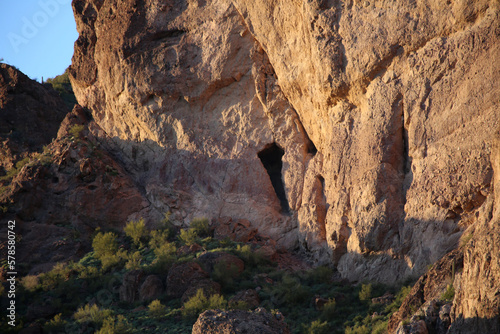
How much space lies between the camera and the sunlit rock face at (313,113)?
46.2ft

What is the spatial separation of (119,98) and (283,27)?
8.68 m

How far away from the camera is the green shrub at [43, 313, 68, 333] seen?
16516 millimetres

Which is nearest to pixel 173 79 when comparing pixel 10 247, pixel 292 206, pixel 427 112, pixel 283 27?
pixel 283 27

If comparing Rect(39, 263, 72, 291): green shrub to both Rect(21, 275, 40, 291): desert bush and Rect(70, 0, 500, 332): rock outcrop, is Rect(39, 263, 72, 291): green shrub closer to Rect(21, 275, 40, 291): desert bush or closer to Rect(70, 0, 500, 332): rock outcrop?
Rect(21, 275, 40, 291): desert bush

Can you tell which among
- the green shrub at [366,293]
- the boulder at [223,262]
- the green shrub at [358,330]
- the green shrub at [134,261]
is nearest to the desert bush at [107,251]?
the green shrub at [134,261]

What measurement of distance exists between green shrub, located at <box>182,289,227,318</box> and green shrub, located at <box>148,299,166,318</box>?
719mm

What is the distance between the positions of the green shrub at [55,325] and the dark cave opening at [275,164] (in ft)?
28.9

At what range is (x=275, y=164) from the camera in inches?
870

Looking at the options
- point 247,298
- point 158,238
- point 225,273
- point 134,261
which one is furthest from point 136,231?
point 247,298

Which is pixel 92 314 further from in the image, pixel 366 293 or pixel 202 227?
pixel 366 293

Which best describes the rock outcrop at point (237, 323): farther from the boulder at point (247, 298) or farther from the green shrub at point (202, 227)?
the green shrub at point (202, 227)

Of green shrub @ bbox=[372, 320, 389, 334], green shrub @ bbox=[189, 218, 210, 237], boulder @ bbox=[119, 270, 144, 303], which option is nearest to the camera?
green shrub @ bbox=[372, 320, 389, 334]

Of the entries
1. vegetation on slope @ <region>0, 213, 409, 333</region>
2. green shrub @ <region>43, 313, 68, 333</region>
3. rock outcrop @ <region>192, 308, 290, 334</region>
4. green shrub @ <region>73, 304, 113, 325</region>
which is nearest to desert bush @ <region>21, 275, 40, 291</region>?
vegetation on slope @ <region>0, 213, 409, 333</region>

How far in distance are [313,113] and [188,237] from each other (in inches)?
248
